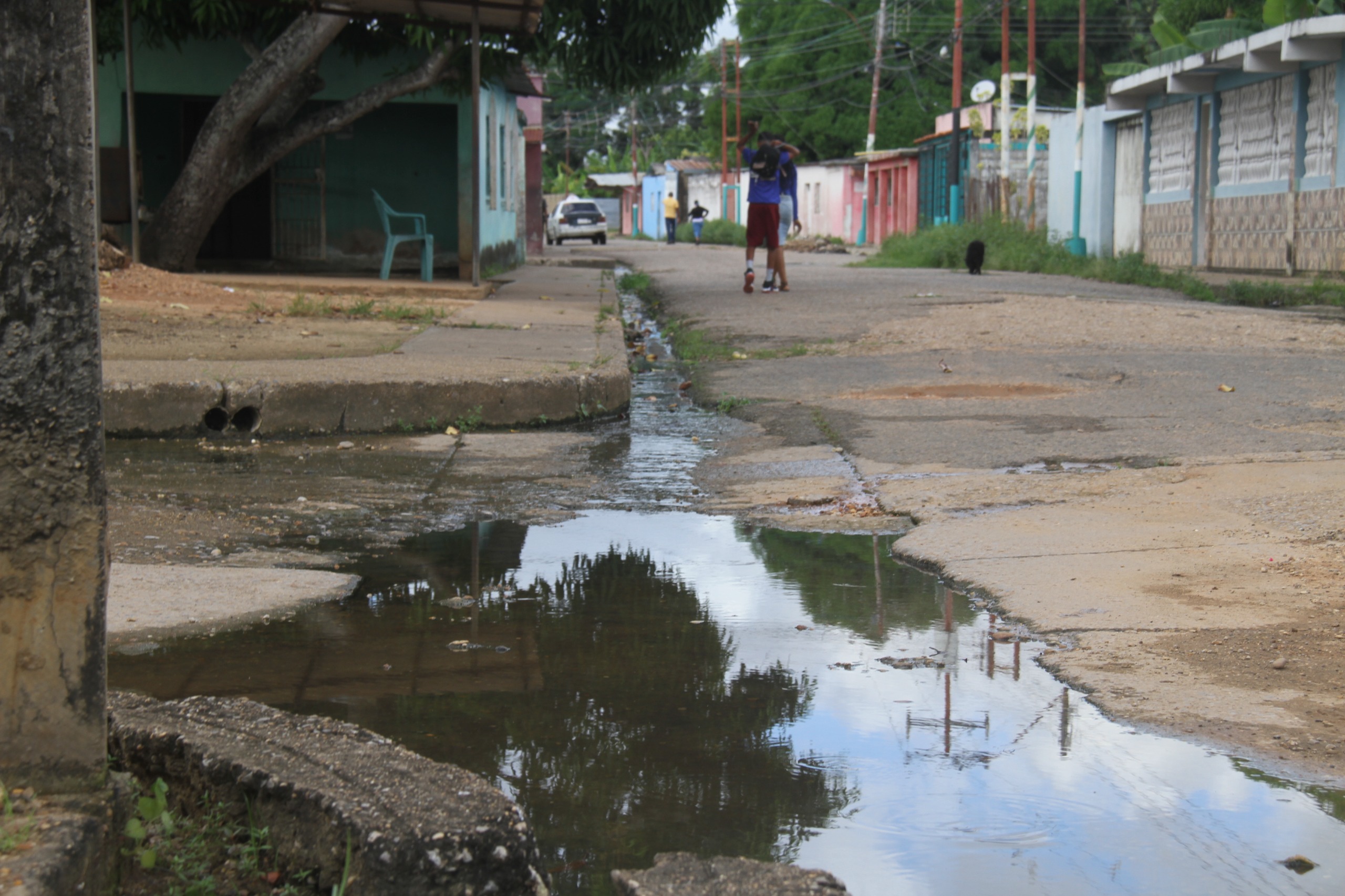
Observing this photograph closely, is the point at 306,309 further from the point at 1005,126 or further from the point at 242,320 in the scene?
the point at 1005,126

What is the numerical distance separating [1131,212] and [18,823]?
21266mm

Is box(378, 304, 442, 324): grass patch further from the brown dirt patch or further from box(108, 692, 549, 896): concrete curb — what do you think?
box(108, 692, 549, 896): concrete curb

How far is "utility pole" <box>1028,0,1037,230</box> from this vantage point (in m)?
26.7

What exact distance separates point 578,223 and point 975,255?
25.1m

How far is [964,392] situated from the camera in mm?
7125

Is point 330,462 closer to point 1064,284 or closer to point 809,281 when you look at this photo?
point 809,281

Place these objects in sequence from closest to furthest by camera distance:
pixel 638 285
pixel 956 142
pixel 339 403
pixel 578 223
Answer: pixel 339 403 → pixel 638 285 → pixel 956 142 → pixel 578 223

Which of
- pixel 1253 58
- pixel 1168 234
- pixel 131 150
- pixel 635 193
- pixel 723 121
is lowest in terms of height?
pixel 1168 234

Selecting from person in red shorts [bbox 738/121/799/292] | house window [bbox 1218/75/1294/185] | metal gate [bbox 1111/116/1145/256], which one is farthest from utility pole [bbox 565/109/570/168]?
person in red shorts [bbox 738/121/799/292]

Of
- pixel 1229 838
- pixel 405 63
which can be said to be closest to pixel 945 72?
pixel 405 63

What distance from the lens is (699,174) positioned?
55.5 meters

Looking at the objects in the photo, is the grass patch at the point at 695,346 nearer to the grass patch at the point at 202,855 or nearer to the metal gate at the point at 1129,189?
the grass patch at the point at 202,855

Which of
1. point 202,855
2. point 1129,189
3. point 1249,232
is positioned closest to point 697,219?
point 1129,189

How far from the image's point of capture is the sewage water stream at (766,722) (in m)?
2.03
